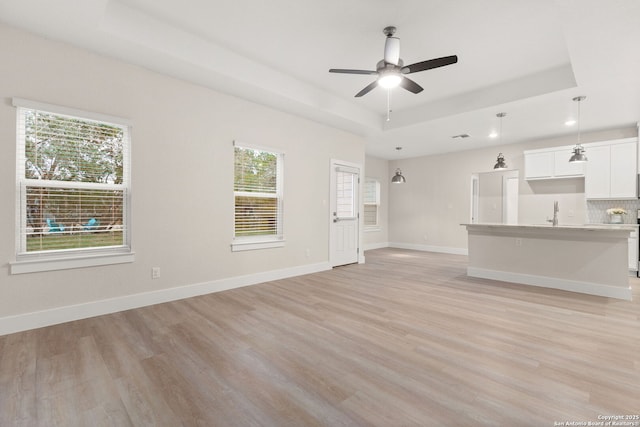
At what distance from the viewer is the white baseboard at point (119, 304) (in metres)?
2.81

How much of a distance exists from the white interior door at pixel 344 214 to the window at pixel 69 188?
353 cm

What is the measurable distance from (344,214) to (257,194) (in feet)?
7.15

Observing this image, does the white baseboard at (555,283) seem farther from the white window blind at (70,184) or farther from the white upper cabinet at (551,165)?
the white window blind at (70,184)

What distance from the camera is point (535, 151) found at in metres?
6.60

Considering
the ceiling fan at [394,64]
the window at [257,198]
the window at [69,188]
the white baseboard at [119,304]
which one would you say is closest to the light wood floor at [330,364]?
the white baseboard at [119,304]

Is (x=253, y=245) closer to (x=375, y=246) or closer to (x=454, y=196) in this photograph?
(x=375, y=246)

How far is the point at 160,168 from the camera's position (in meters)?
3.67

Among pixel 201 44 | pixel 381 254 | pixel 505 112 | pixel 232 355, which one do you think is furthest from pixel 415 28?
pixel 381 254

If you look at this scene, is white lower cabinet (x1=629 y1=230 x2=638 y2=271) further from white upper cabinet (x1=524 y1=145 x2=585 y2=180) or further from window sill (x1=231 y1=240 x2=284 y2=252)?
window sill (x1=231 y1=240 x2=284 y2=252)

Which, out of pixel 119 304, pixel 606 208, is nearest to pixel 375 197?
pixel 606 208

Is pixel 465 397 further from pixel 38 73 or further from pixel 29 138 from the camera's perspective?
pixel 38 73

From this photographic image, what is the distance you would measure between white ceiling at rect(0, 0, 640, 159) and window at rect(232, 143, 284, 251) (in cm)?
87

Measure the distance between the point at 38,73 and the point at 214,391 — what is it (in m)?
3.42

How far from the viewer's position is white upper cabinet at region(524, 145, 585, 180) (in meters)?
6.11
